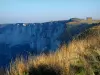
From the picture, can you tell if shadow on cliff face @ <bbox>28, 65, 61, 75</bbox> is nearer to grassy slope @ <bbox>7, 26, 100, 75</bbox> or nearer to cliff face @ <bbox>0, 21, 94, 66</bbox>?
grassy slope @ <bbox>7, 26, 100, 75</bbox>

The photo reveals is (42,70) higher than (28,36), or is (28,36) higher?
(42,70)

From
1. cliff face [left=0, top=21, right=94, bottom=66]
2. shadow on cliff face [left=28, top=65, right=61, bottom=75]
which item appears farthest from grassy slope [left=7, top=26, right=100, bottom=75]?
cliff face [left=0, top=21, right=94, bottom=66]

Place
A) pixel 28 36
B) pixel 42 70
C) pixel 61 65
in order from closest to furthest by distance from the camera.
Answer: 1. pixel 61 65
2. pixel 42 70
3. pixel 28 36

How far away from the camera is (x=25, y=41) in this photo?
323 feet

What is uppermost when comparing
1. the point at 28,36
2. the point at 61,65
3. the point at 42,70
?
the point at 61,65

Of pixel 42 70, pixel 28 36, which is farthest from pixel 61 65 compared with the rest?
pixel 28 36

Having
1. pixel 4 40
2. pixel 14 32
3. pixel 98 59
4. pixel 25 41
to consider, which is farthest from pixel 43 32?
pixel 98 59

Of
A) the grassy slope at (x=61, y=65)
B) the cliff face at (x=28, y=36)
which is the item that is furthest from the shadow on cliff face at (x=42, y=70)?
the cliff face at (x=28, y=36)

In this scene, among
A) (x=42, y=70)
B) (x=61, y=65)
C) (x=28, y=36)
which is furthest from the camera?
(x=28, y=36)

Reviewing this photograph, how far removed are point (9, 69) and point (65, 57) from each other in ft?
4.60

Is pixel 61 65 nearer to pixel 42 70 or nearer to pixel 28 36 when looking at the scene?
pixel 42 70

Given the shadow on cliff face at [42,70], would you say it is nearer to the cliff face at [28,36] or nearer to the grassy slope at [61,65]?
the grassy slope at [61,65]

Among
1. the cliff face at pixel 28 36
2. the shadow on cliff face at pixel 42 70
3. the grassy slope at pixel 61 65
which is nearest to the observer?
the grassy slope at pixel 61 65

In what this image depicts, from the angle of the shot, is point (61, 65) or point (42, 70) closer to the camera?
point (61, 65)
